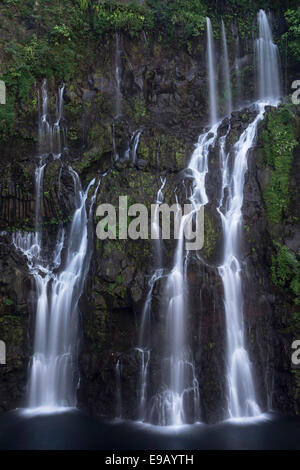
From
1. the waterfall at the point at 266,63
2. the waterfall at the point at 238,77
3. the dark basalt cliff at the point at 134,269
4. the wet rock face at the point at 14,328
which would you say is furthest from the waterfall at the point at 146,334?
the waterfall at the point at 266,63

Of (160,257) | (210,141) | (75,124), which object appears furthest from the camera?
(75,124)

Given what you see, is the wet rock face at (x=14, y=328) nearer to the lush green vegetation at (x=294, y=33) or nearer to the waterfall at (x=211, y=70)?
the waterfall at (x=211, y=70)

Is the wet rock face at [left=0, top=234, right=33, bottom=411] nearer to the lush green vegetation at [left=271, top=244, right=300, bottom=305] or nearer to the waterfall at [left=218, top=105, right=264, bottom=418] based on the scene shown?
the waterfall at [left=218, top=105, right=264, bottom=418]

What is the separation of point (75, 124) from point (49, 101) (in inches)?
58.8

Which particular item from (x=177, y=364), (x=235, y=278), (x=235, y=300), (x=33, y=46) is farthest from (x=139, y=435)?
(x=33, y=46)

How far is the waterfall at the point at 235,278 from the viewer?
1075 cm

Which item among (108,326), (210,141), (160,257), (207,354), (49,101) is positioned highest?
(49,101)

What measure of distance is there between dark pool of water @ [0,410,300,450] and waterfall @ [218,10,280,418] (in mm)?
724

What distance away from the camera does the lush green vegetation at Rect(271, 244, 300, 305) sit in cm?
1144
